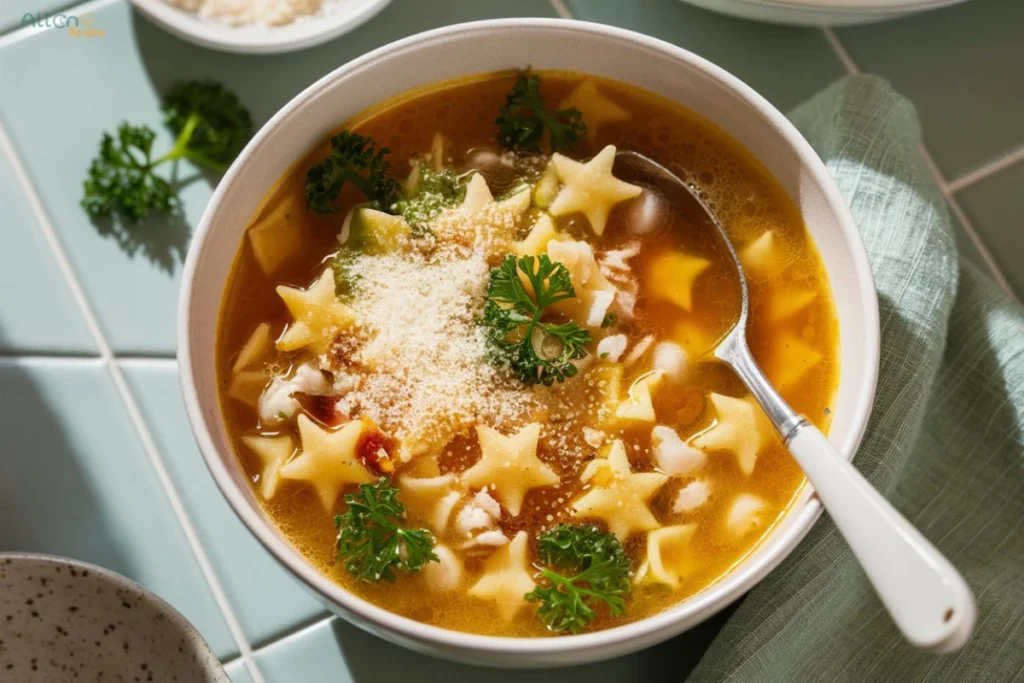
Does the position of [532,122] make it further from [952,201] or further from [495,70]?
[952,201]

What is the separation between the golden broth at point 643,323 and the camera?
1034 millimetres

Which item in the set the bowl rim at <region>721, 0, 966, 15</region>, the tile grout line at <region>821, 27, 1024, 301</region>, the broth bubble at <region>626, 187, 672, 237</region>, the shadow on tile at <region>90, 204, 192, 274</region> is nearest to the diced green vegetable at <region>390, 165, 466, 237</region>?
the broth bubble at <region>626, 187, 672, 237</region>

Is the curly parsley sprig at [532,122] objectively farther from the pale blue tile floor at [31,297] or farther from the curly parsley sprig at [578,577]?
the pale blue tile floor at [31,297]

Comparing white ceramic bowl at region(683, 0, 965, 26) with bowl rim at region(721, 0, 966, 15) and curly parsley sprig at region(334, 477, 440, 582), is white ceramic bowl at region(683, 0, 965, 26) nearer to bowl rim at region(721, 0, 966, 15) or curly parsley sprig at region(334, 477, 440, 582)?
bowl rim at region(721, 0, 966, 15)

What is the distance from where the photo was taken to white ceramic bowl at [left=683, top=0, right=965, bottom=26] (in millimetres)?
1199

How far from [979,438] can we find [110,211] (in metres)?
1.14

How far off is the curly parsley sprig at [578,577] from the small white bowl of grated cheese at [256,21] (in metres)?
0.68

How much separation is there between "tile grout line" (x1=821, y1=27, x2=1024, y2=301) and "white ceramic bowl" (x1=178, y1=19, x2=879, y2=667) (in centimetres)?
33

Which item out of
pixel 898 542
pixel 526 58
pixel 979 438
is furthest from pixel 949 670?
pixel 526 58

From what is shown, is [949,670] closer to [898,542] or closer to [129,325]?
[898,542]

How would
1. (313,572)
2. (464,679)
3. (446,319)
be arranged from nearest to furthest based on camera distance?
(313,572) → (446,319) → (464,679)

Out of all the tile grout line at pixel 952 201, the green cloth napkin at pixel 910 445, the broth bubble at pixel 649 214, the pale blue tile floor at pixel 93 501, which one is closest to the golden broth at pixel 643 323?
the broth bubble at pixel 649 214

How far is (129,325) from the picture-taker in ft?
4.03

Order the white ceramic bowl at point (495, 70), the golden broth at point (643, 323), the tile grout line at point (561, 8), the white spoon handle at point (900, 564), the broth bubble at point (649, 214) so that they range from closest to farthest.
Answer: the white spoon handle at point (900, 564) → the white ceramic bowl at point (495, 70) → the golden broth at point (643, 323) → the broth bubble at point (649, 214) → the tile grout line at point (561, 8)
